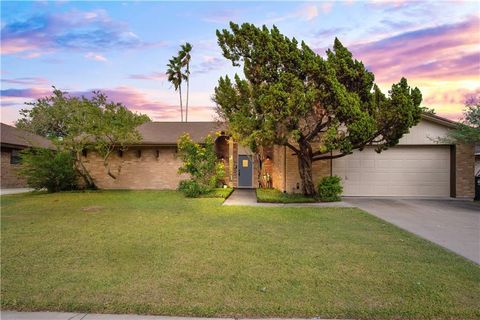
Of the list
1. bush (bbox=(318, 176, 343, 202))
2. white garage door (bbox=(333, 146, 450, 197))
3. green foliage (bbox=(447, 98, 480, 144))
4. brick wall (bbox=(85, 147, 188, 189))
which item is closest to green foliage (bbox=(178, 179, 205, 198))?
brick wall (bbox=(85, 147, 188, 189))

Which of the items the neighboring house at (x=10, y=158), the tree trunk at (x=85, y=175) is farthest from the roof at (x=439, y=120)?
the neighboring house at (x=10, y=158)

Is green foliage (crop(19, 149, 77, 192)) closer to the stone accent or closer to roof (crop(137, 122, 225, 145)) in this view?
roof (crop(137, 122, 225, 145))

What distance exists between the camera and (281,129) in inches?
463

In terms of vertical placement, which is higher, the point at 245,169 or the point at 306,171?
the point at 306,171

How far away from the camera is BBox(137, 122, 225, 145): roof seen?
1860cm

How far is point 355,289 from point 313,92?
817 centimetres

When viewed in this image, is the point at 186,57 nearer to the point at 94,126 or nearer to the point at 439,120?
the point at 94,126

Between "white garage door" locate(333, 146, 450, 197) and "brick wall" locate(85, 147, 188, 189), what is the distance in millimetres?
9085

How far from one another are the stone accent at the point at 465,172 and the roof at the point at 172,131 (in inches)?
475

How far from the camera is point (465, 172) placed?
13.7m

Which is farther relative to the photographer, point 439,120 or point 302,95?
point 439,120

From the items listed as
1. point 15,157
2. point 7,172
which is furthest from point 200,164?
point 15,157

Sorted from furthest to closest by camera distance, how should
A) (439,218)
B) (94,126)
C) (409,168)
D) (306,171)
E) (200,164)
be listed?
(94,126), (200,164), (409,168), (306,171), (439,218)

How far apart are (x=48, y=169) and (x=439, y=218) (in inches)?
665
